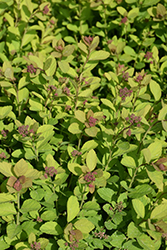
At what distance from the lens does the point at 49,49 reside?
251 cm

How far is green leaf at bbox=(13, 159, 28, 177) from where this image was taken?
140 centimetres

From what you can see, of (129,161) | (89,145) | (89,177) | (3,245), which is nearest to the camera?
(89,177)

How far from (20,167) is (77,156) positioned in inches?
19.9

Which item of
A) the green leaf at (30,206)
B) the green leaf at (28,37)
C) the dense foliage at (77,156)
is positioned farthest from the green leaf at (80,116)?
the green leaf at (28,37)

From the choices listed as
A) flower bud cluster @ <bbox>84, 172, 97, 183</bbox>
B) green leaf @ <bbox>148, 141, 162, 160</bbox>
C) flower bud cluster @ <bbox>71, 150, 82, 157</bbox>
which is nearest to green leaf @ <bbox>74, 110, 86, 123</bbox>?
flower bud cluster @ <bbox>71, 150, 82, 157</bbox>

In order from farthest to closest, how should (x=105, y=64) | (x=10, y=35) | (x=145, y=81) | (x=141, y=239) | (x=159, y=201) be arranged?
1. (x=105, y=64)
2. (x=10, y=35)
3. (x=145, y=81)
4. (x=159, y=201)
5. (x=141, y=239)

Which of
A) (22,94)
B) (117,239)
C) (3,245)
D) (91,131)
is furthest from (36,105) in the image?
(117,239)

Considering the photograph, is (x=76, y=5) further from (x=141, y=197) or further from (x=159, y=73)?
(x=141, y=197)

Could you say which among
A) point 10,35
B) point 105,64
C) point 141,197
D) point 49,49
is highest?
point 10,35

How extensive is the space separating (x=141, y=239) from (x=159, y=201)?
37 cm

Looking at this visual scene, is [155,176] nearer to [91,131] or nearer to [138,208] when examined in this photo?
[138,208]

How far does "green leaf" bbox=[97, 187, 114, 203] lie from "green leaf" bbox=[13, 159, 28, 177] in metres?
0.58

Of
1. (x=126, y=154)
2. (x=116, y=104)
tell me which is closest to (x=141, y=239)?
(x=126, y=154)

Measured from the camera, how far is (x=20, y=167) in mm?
1406
